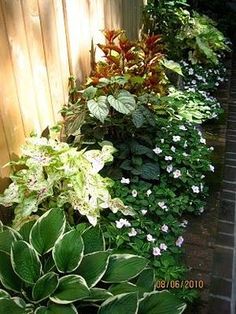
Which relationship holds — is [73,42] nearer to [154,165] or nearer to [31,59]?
[31,59]

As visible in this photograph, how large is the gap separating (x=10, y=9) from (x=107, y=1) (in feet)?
4.59

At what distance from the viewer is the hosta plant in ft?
4.16

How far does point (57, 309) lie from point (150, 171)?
45.9 inches

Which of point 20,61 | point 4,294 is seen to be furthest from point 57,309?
point 20,61

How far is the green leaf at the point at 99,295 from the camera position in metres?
1.33

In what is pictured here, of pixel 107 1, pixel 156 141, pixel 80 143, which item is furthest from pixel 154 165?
pixel 107 1

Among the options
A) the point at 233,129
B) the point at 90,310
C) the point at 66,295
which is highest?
the point at 66,295

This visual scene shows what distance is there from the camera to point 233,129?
11.6 ft

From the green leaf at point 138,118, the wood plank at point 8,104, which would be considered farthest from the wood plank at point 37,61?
the green leaf at point 138,118

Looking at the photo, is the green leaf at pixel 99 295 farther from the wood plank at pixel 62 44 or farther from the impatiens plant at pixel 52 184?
the wood plank at pixel 62 44

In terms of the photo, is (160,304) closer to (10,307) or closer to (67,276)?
(67,276)

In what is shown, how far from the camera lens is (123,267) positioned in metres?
1.46

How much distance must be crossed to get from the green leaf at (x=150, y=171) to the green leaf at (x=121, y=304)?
1.01m

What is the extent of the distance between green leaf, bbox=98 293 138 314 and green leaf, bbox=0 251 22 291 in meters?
0.35
